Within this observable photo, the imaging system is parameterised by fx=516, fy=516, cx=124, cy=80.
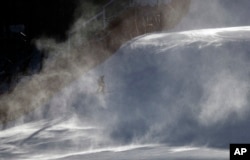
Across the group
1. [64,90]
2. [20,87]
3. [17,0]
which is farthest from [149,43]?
[17,0]

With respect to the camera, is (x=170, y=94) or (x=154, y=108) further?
(x=170, y=94)

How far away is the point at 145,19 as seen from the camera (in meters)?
16.3

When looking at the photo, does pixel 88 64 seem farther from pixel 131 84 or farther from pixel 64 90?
pixel 131 84

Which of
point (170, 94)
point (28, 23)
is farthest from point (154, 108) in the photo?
point (28, 23)

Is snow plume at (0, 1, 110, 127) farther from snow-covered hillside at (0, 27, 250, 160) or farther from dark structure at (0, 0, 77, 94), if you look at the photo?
dark structure at (0, 0, 77, 94)

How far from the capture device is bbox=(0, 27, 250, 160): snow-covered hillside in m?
9.22

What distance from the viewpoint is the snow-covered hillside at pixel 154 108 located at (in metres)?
9.22

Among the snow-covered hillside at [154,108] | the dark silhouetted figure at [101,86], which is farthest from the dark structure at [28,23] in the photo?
the dark silhouetted figure at [101,86]

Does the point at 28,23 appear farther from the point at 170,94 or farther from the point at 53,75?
the point at 170,94

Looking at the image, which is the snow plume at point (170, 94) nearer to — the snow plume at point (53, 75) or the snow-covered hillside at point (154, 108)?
the snow-covered hillside at point (154, 108)

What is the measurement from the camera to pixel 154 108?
35.1ft

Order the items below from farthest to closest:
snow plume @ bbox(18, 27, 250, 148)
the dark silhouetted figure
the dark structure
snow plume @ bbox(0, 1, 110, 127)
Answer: the dark structure → snow plume @ bbox(0, 1, 110, 127) → the dark silhouetted figure → snow plume @ bbox(18, 27, 250, 148)

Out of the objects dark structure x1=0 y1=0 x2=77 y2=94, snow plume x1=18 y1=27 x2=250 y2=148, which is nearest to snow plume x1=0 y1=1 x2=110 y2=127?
snow plume x1=18 y1=27 x2=250 y2=148

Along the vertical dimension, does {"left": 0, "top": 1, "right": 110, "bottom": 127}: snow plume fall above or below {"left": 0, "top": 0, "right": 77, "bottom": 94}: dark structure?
below
